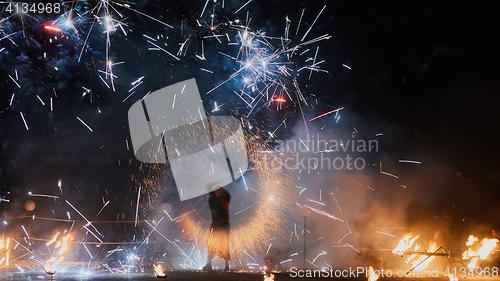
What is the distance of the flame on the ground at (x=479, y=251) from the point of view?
4770mm

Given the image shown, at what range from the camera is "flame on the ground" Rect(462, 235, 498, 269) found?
4.77 metres

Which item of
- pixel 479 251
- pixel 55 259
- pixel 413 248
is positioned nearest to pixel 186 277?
pixel 55 259

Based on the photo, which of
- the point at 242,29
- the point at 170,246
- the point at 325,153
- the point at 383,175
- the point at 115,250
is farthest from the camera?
the point at 325,153

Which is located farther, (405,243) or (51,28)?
(51,28)

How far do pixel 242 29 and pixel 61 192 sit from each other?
25.8ft

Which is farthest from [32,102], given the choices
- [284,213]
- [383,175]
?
[383,175]

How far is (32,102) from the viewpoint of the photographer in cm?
815

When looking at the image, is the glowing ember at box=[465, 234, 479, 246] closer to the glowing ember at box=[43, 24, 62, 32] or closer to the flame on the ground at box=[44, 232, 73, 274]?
the flame on the ground at box=[44, 232, 73, 274]

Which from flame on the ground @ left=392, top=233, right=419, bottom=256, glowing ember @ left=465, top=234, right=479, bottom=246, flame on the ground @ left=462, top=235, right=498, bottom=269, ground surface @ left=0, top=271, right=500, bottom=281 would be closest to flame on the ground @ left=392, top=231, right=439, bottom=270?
flame on the ground @ left=392, top=233, right=419, bottom=256

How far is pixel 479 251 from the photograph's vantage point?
5.21m

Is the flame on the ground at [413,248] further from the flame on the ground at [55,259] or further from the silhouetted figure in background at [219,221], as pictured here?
the flame on the ground at [55,259]

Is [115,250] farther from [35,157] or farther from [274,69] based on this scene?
[274,69]

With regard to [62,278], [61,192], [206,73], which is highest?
[206,73]

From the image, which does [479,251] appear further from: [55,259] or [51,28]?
[51,28]
